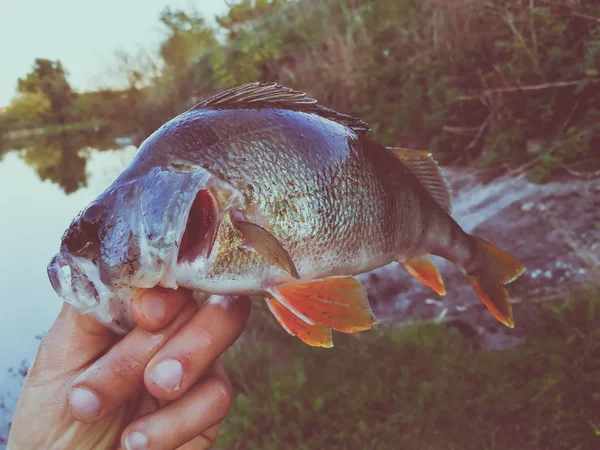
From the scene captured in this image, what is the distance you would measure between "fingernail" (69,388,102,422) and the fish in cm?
19

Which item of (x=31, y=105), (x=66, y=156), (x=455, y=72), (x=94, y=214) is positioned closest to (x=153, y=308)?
(x=94, y=214)

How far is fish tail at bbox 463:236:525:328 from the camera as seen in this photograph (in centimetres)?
176

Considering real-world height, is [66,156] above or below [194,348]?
below

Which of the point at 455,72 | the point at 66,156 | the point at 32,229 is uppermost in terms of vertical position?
the point at 455,72

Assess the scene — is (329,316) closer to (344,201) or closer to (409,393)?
(344,201)

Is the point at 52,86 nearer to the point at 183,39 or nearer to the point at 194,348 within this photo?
the point at 183,39

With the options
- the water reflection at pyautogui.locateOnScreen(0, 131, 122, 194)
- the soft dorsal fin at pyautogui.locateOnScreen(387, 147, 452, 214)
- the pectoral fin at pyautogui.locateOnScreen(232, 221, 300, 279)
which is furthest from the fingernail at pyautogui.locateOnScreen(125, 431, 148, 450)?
the water reflection at pyautogui.locateOnScreen(0, 131, 122, 194)

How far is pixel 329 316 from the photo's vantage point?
3.91ft

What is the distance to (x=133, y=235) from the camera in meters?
1.09

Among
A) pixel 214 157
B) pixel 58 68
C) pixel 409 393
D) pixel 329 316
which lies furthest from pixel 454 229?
pixel 58 68

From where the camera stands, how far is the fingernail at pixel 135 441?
1.29 m

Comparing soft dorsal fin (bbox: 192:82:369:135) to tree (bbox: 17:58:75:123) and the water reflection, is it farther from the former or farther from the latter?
tree (bbox: 17:58:75:123)

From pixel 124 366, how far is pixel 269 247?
22.3 inches

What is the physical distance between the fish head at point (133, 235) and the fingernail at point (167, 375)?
9.9 inches
